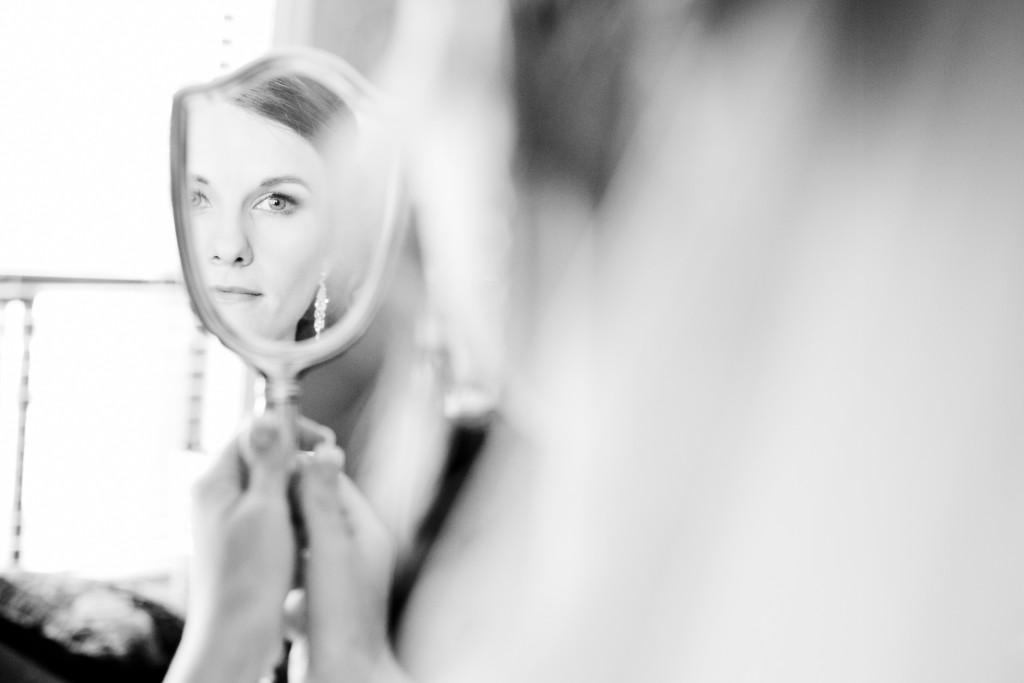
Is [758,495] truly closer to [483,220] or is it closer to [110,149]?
[483,220]

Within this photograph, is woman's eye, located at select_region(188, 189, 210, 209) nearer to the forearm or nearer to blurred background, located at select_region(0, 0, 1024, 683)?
blurred background, located at select_region(0, 0, 1024, 683)

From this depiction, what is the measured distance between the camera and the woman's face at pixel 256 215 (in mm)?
607

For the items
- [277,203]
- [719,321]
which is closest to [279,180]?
[277,203]

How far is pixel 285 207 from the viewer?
62cm

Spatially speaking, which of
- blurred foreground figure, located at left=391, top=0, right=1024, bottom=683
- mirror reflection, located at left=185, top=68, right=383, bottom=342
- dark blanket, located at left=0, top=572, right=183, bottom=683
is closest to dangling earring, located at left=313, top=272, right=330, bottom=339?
mirror reflection, located at left=185, top=68, right=383, bottom=342

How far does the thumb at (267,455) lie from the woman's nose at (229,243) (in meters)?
0.11

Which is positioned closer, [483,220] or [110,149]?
[483,220]

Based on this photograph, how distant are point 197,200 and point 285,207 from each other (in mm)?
59

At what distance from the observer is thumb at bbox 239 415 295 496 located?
61 centimetres

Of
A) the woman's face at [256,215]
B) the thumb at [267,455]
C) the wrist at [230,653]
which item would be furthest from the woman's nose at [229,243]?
the wrist at [230,653]

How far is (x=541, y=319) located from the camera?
64 centimetres

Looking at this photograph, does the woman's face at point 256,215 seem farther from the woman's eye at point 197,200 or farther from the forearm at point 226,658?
the forearm at point 226,658

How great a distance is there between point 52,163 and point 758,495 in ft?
3.44

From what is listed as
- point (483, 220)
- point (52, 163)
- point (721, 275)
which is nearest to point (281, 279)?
point (483, 220)
